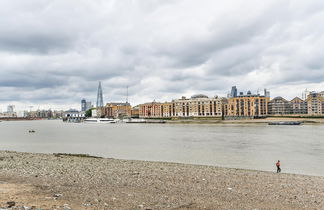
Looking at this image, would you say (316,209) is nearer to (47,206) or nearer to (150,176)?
(150,176)

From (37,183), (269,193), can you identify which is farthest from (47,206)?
(269,193)

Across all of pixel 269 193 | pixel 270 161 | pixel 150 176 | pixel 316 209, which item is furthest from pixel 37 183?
pixel 270 161

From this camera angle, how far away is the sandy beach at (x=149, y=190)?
12.1m

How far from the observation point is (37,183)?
15.9 metres

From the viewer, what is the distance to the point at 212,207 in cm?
1198

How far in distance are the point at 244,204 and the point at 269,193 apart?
3.20 meters

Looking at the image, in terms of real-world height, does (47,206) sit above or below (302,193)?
above

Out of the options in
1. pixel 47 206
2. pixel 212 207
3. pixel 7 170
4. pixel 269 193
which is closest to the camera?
pixel 47 206

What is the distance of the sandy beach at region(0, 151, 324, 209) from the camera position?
39.5 ft

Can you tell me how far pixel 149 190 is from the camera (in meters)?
14.8

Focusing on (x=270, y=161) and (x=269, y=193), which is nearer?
(x=269, y=193)

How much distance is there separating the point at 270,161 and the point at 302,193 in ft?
59.8

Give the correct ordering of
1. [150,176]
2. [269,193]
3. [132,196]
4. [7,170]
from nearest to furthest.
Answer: [132,196]
[269,193]
[150,176]
[7,170]

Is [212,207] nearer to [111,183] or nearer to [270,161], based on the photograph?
[111,183]
